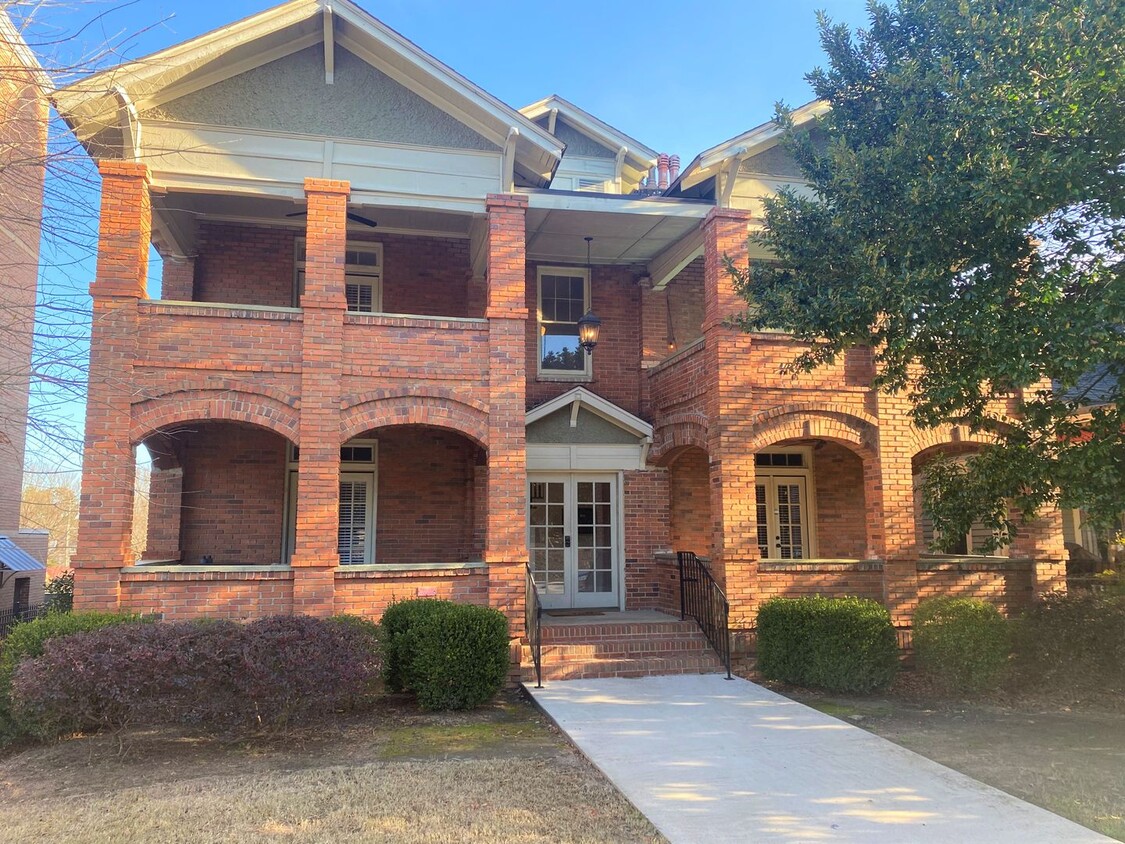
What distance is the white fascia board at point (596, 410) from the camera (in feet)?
42.8

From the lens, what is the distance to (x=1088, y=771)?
684 cm

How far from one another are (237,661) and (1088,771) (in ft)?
24.7

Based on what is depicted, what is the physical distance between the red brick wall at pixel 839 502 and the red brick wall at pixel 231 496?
9.26 metres

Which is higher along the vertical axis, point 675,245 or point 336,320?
point 675,245

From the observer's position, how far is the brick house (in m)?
10.3

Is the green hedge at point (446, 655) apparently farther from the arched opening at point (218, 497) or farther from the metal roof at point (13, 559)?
the metal roof at point (13, 559)

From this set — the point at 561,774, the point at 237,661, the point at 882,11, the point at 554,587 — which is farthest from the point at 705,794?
the point at 882,11

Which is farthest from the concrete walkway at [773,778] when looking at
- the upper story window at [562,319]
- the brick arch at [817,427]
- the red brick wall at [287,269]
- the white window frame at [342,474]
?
the red brick wall at [287,269]

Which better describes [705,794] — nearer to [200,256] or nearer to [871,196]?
[871,196]

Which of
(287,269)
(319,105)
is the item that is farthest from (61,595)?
(319,105)

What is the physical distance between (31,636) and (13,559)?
37.4ft

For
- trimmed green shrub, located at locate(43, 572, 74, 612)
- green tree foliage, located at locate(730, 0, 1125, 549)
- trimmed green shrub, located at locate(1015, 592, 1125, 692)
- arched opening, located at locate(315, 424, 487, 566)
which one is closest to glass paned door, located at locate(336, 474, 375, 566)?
arched opening, located at locate(315, 424, 487, 566)

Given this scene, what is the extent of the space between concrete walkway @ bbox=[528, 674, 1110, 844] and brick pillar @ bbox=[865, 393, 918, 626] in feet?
10.7

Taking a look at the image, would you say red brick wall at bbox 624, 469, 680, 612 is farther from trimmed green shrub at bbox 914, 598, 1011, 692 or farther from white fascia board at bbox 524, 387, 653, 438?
trimmed green shrub at bbox 914, 598, 1011, 692
